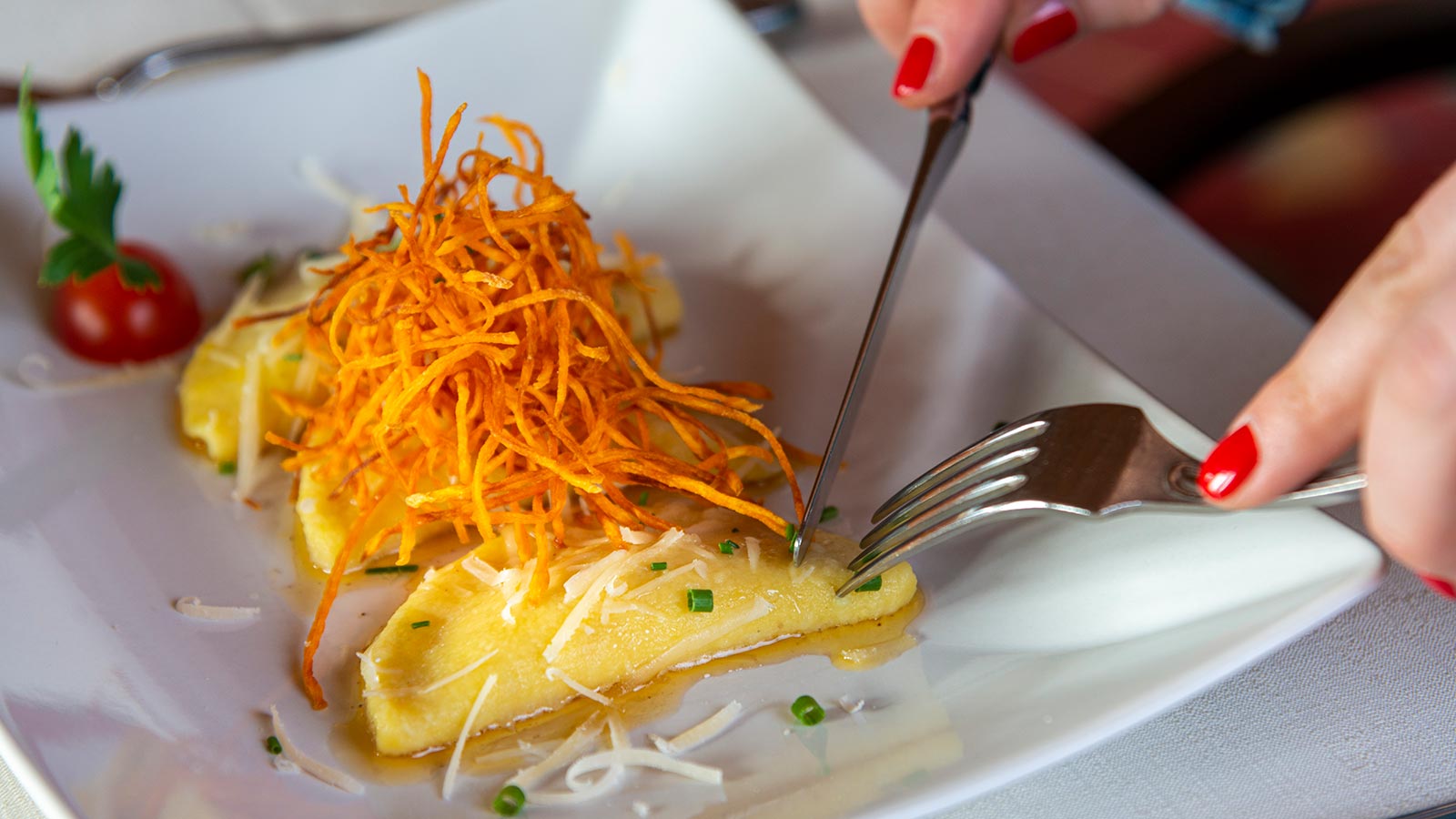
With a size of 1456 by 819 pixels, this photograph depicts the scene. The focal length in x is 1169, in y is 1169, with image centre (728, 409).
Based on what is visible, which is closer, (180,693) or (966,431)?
(180,693)

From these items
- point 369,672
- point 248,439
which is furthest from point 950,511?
point 248,439

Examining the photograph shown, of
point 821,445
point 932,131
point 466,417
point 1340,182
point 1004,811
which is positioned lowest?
point 1340,182

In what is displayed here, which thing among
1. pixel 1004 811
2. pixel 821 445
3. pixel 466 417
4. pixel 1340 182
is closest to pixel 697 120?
pixel 821 445

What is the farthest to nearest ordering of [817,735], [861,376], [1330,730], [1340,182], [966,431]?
[1340,182] → [966,431] → [861,376] → [1330,730] → [817,735]

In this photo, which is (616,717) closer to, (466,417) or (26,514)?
(466,417)

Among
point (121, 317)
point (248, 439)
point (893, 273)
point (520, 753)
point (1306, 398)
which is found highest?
point (1306, 398)

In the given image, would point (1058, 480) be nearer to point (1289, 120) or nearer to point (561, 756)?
point (561, 756)
